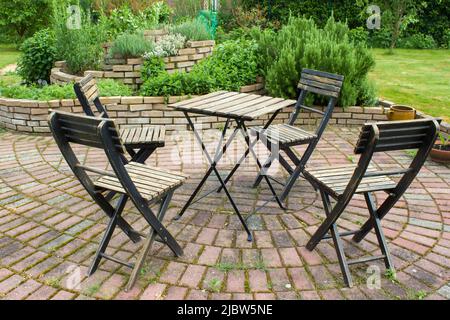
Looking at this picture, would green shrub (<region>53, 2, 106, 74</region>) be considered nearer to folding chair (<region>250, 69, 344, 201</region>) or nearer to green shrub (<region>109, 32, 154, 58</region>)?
green shrub (<region>109, 32, 154, 58</region>)

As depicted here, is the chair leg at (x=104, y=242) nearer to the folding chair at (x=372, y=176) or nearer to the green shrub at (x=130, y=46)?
the folding chair at (x=372, y=176)

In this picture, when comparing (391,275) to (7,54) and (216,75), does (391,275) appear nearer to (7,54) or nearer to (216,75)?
(216,75)

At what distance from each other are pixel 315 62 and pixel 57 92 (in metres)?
3.62

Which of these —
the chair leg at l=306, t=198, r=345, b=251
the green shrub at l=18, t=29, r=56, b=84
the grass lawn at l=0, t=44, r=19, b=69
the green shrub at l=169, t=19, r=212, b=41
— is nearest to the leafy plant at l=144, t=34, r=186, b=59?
the green shrub at l=169, t=19, r=212, b=41

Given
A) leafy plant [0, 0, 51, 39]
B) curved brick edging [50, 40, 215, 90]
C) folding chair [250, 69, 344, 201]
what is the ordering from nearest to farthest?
folding chair [250, 69, 344, 201] → curved brick edging [50, 40, 215, 90] → leafy plant [0, 0, 51, 39]

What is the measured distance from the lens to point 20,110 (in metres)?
5.77

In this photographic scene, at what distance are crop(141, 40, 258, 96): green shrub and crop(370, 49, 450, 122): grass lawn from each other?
2.51m

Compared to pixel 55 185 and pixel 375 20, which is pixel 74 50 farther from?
pixel 375 20

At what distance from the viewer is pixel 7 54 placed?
13930 mm

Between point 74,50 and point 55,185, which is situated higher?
point 74,50

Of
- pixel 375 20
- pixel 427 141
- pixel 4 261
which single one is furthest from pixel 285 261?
pixel 375 20

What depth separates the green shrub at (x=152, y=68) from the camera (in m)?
6.43

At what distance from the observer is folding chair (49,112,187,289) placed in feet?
8.08
